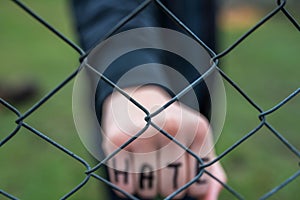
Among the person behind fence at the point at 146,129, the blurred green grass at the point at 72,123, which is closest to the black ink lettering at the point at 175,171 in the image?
the person behind fence at the point at 146,129

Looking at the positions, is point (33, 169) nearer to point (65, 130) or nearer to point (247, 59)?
point (65, 130)

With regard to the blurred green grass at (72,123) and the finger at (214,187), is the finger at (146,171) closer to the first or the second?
the finger at (214,187)

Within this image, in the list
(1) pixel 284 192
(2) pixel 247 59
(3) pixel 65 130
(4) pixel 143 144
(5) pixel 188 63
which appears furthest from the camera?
(2) pixel 247 59

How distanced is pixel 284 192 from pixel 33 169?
0.94 metres

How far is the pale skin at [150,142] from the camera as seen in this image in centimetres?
61

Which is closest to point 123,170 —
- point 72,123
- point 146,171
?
point 146,171

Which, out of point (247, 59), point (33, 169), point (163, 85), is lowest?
point (163, 85)

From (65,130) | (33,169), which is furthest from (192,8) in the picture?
(65,130)

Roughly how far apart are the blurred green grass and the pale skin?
3.23 feet

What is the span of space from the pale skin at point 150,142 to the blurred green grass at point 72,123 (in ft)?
3.23

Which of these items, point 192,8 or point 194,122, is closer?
point 194,122

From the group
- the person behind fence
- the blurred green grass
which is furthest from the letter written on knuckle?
the blurred green grass

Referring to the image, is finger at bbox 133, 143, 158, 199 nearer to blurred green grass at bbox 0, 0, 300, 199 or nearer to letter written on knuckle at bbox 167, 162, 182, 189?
letter written on knuckle at bbox 167, 162, 182, 189

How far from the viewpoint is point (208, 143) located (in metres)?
0.68
